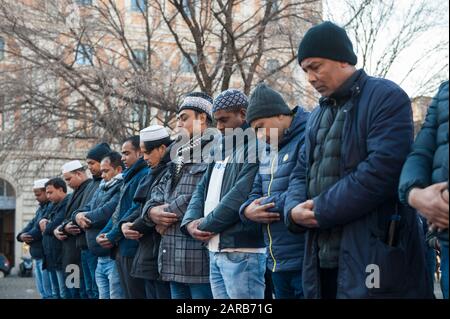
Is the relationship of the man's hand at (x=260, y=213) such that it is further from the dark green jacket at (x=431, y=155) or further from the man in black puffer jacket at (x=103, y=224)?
the man in black puffer jacket at (x=103, y=224)

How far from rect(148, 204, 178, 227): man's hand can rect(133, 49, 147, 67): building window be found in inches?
415

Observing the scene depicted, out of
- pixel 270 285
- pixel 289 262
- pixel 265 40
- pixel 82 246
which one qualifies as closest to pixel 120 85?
pixel 265 40

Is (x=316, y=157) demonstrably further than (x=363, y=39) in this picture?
No

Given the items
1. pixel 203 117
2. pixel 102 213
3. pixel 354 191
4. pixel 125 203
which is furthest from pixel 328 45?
pixel 102 213

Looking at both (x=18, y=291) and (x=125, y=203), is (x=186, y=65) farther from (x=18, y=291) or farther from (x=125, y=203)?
(x=125, y=203)

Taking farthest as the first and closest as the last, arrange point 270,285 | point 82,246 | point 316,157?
point 82,246, point 270,285, point 316,157

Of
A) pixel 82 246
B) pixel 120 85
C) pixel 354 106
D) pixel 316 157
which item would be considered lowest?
pixel 82 246

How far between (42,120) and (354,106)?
13.3 m

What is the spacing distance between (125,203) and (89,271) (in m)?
Result: 2.03

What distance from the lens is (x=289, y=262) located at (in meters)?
4.83

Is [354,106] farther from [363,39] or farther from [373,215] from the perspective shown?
[363,39]

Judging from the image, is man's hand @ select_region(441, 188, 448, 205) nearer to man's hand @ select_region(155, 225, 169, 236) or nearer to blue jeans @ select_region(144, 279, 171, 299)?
man's hand @ select_region(155, 225, 169, 236)

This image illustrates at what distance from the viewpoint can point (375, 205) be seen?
4.03 m

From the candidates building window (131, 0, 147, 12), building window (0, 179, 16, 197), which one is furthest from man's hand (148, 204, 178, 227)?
building window (0, 179, 16, 197)
